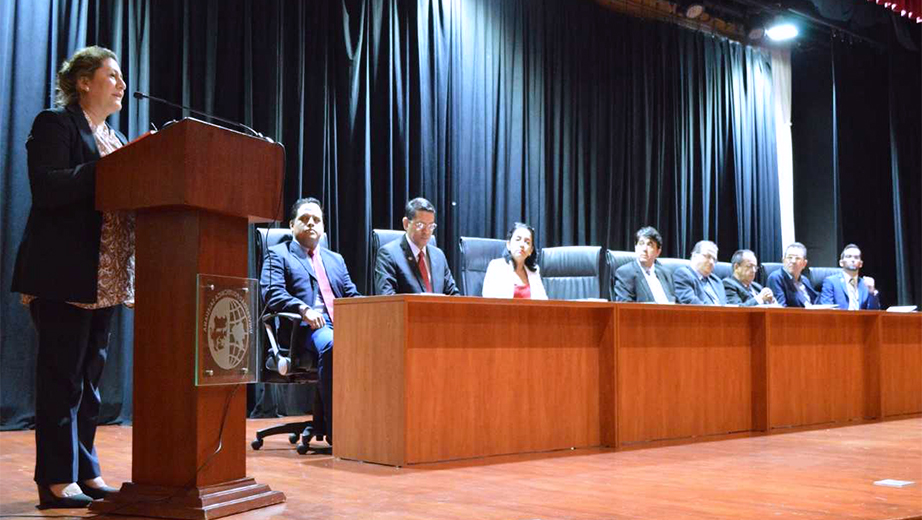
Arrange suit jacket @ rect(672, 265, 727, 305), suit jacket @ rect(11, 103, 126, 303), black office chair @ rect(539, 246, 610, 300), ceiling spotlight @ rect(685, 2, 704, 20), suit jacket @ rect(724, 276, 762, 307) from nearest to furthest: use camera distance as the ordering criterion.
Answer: suit jacket @ rect(11, 103, 126, 303), black office chair @ rect(539, 246, 610, 300), suit jacket @ rect(672, 265, 727, 305), suit jacket @ rect(724, 276, 762, 307), ceiling spotlight @ rect(685, 2, 704, 20)

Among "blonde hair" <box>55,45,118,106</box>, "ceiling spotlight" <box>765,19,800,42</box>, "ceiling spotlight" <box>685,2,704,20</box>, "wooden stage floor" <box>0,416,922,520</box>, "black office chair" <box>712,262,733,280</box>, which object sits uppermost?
"ceiling spotlight" <box>685,2,704,20</box>

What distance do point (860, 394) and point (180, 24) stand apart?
14.5 ft

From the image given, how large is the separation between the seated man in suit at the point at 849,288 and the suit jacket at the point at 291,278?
4.64m

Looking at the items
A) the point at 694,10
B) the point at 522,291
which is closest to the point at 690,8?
the point at 694,10

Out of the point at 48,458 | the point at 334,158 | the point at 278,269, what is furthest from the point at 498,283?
the point at 48,458

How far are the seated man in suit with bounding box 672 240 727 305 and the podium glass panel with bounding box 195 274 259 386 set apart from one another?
388 cm

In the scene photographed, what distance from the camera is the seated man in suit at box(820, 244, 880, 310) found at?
7305mm

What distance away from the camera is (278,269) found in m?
3.95

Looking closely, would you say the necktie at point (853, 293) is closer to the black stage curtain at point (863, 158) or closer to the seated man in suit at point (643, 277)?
the black stage curtain at point (863, 158)

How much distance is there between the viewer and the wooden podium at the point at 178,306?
2.16 m

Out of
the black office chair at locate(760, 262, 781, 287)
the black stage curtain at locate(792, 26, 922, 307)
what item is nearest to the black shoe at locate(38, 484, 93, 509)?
the black office chair at locate(760, 262, 781, 287)

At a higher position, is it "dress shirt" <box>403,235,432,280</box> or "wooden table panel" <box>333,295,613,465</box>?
"dress shirt" <box>403,235,432,280</box>

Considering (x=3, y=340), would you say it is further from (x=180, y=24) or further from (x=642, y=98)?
(x=642, y=98)

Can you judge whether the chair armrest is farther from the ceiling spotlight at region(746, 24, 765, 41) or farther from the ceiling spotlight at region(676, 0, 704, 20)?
the ceiling spotlight at region(746, 24, 765, 41)
